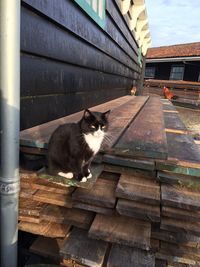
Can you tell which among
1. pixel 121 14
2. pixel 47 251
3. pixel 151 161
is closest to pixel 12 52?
pixel 151 161

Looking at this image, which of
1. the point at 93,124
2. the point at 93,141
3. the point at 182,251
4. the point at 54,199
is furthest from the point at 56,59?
the point at 182,251

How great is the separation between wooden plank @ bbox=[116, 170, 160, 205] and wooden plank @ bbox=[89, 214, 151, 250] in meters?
0.18

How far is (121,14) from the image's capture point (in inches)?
246

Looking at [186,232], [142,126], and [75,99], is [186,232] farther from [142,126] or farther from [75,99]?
[75,99]

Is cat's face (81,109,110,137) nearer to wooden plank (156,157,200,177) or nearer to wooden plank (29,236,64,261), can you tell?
wooden plank (156,157,200,177)

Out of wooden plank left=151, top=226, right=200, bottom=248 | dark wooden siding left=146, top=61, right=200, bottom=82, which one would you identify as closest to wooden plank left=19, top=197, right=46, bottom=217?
wooden plank left=151, top=226, right=200, bottom=248

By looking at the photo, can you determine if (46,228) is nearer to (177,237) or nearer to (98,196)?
(98,196)

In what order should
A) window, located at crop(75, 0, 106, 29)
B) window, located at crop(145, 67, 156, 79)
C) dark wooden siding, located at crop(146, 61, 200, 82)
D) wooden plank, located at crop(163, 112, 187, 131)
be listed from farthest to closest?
window, located at crop(145, 67, 156, 79) < dark wooden siding, located at crop(146, 61, 200, 82) < window, located at crop(75, 0, 106, 29) < wooden plank, located at crop(163, 112, 187, 131)

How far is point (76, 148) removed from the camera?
1.82 m

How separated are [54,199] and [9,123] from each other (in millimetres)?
612

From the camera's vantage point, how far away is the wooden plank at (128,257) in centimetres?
156

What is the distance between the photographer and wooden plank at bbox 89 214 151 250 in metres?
1.57

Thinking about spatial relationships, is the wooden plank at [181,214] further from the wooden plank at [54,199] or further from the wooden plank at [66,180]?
the wooden plank at [54,199]

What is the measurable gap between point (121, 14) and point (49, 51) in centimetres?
424
